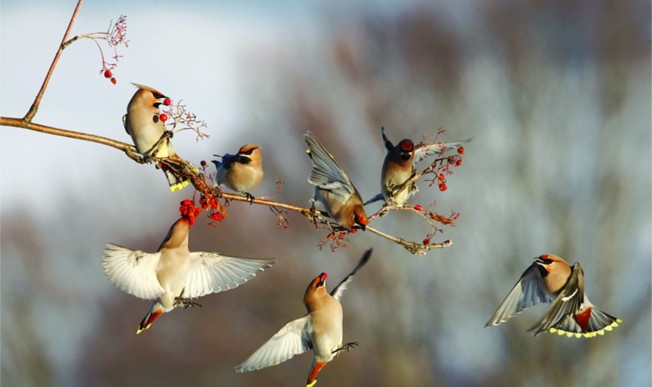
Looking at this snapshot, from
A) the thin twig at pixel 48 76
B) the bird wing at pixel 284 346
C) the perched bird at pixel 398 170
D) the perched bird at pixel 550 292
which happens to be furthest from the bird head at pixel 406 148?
the thin twig at pixel 48 76

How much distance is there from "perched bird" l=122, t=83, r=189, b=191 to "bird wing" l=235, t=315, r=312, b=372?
2.42ft

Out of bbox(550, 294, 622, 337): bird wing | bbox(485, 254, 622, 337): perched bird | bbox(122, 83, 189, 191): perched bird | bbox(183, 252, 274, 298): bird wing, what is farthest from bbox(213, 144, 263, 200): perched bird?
bbox(550, 294, 622, 337): bird wing

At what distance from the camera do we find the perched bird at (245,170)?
9.53 ft

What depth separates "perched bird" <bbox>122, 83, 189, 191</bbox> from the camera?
2443 mm

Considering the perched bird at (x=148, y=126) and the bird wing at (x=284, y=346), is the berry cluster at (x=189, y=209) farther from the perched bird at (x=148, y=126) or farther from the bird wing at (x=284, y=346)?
the bird wing at (x=284, y=346)

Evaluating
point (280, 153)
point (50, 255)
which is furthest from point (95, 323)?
point (280, 153)

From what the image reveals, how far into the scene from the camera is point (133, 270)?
2.64 metres

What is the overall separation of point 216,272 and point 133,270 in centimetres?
25

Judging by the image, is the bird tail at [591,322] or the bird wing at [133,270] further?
the bird tail at [591,322]

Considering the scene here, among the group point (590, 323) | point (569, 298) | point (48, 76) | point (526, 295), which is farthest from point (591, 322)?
point (48, 76)

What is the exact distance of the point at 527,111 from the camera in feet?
38.2

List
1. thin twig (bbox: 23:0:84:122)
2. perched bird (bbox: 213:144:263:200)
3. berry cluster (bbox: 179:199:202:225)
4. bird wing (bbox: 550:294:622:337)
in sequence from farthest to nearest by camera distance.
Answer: bird wing (bbox: 550:294:622:337)
perched bird (bbox: 213:144:263:200)
berry cluster (bbox: 179:199:202:225)
thin twig (bbox: 23:0:84:122)

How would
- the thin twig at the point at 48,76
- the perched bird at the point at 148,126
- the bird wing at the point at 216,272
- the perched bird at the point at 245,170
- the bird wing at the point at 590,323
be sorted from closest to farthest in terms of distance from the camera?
1. the thin twig at the point at 48,76
2. the perched bird at the point at 148,126
3. the bird wing at the point at 216,272
4. the perched bird at the point at 245,170
5. the bird wing at the point at 590,323

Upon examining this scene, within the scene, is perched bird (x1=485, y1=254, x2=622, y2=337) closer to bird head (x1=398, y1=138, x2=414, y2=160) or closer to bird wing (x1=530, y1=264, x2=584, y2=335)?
bird wing (x1=530, y1=264, x2=584, y2=335)
